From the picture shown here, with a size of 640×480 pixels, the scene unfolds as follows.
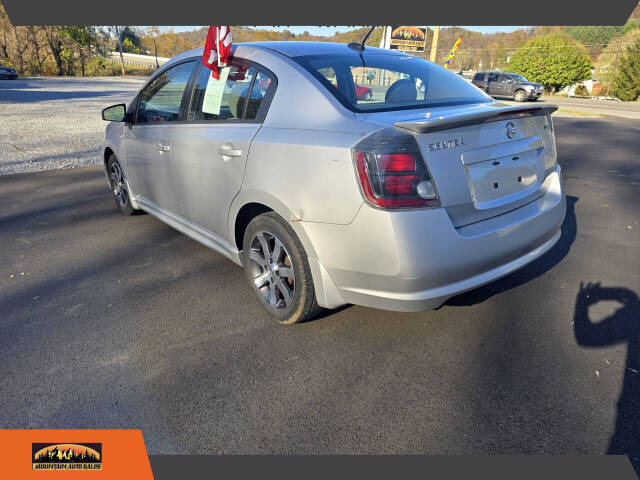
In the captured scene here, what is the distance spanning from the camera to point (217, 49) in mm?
3020

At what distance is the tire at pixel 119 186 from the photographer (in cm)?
464

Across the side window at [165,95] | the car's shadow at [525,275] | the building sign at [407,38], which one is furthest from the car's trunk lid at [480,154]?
the building sign at [407,38]

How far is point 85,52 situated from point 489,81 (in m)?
44.2

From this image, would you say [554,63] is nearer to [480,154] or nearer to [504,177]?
[504,177]

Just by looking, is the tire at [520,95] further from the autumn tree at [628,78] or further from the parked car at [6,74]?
the parked car at [6,74]

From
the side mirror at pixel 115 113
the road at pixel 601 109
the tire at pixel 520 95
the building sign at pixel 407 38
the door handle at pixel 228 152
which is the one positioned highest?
the building sign at pixel 407 38

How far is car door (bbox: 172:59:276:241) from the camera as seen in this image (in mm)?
2740

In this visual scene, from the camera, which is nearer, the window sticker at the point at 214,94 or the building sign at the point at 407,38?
the window sticker at the point at 214,94

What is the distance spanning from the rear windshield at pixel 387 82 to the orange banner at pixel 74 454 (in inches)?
77.8

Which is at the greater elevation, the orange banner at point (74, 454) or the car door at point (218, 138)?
the car door at point (218, 138)

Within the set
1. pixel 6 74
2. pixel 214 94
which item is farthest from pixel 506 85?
pixel 6 74

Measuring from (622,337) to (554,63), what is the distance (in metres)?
42.2

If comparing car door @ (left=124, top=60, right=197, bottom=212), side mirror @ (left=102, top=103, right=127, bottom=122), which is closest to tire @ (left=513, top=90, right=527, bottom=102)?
side mirror @ (left=102, top=103, right=127, bottom=122)

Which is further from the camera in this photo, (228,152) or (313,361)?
(228,152)
